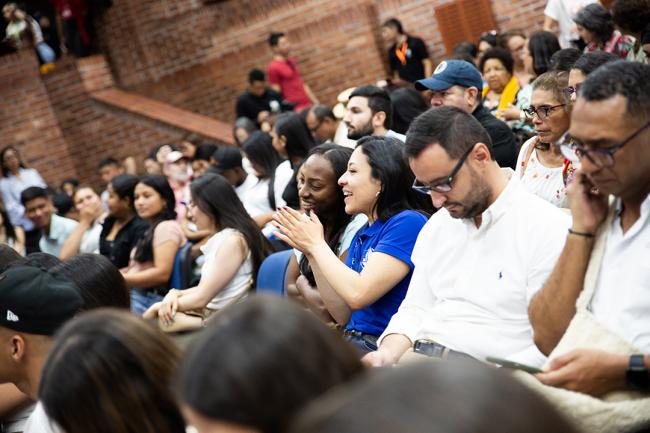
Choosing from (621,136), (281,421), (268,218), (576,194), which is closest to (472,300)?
(576,194)

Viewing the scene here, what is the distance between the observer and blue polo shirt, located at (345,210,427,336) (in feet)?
13.6

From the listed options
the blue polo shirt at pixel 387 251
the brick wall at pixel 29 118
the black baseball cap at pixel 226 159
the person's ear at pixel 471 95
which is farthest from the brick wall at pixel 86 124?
the blue polo shirt at pixel 387 251

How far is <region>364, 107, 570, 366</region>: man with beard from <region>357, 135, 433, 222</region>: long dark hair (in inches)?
25.5

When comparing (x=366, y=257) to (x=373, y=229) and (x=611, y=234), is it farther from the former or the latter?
(x=611, y=234)

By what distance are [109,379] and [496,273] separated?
163cm

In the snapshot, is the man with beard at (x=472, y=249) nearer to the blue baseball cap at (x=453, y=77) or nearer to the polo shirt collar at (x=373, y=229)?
the polo shirt collar at (x=373, y=229)

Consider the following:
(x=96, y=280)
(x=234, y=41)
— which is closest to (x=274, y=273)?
(x=96, y=280)

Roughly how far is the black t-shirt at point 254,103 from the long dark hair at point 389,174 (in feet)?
22.6

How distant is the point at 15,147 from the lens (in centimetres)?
1286

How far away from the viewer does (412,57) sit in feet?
35.8

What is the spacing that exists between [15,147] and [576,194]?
1124cm

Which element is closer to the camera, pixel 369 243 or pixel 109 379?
pixel 109 379

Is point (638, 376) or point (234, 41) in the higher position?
point (234, 41)

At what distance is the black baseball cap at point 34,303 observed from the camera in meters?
3.24
